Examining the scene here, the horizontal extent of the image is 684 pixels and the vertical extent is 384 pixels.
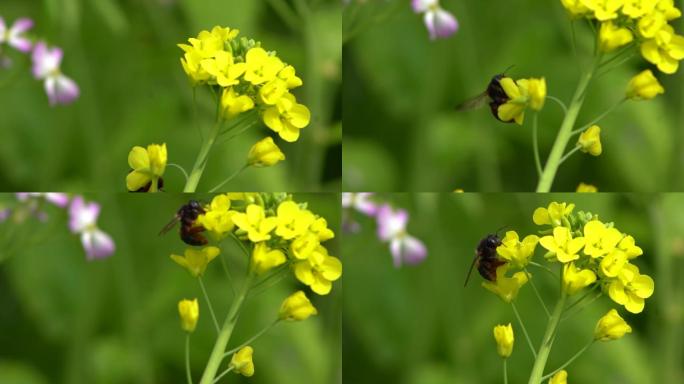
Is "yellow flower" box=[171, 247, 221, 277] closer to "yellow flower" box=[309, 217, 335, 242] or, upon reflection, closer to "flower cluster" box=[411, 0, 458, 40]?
"yellow flower" box=[309, 217, 335, 242]

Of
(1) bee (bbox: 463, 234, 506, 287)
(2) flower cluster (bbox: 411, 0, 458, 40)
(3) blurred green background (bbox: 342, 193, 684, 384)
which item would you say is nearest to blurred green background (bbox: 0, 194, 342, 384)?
(3) blurred green background (bbox: 342, 193, 684, 384)

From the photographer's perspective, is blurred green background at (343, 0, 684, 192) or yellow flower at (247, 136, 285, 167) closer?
yellow flower at (247, 136, 285, 167)

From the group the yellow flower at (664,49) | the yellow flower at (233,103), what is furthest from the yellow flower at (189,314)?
the yellow flower at (664,49)

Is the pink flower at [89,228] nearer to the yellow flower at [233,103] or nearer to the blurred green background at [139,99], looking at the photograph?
the blurred green background at [139,99]

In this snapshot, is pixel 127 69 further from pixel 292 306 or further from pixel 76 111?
pixel 292 306

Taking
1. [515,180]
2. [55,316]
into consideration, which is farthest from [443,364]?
[55,316]

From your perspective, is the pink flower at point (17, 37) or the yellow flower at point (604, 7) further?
the pink flower at point (17, 37)

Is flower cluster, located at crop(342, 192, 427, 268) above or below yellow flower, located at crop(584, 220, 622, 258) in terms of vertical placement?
below
